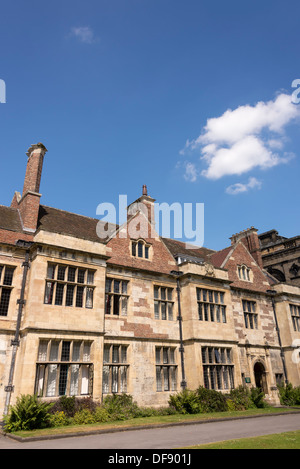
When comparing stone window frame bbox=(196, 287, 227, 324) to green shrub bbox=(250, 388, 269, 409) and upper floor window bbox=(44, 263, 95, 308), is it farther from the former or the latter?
upper floor window bbox=(44, 263, 95, 308)

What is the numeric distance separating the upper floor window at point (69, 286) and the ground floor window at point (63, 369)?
6.54ft

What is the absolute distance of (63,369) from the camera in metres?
16.4

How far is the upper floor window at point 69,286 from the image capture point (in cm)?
1719

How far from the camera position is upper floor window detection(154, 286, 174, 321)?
2181 centimetres

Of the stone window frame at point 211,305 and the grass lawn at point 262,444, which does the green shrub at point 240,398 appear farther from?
the grass lawn at point 262,444

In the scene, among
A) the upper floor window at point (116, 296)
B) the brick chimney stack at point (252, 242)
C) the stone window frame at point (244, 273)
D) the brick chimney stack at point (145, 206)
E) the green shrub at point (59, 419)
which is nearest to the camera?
the green shrub at point (59, 419)

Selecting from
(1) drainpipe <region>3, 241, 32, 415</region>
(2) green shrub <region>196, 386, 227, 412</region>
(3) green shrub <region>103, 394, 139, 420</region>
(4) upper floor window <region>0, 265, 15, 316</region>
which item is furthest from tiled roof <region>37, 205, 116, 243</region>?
(2) green shrub <region>196, 386, 227, 412</region>

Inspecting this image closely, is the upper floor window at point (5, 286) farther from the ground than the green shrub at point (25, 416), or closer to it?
farther from the ground

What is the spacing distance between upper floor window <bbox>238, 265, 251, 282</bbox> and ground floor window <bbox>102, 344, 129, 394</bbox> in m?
12.7

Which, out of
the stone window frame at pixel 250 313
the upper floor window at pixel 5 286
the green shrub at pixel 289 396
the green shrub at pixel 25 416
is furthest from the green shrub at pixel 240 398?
the upper floor window at pixel 5 286

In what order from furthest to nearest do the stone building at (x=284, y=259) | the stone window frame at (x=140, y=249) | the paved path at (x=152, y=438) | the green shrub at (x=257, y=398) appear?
1. the stone building at (x=284, y=259)
2. the stone window frame at (x=140, y=249)
3. the green shrub at (x=257, y=398)
4. the paved path at (x=152, y=438)

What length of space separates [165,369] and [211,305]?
17.8 ft

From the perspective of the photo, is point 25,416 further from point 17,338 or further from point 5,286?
point 5,286

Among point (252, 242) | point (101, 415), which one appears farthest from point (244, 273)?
point (101, 415)
